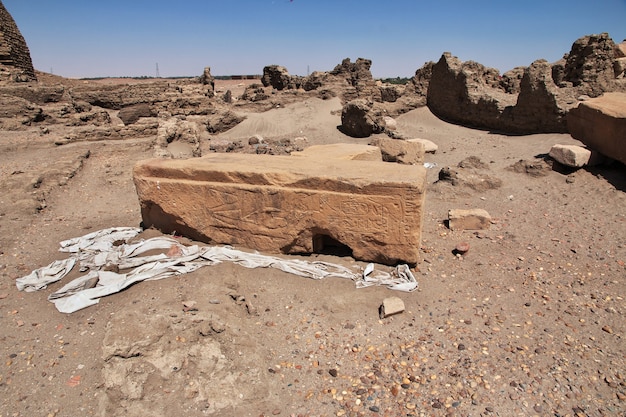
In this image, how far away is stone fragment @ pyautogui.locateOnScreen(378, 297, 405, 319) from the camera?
312cm

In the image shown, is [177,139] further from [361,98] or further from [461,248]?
[361,98]

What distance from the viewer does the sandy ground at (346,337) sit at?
93.8 inches

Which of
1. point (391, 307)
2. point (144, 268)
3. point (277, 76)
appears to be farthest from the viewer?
point (277, 76)

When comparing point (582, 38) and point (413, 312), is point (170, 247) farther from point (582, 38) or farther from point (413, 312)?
point (582, 38)

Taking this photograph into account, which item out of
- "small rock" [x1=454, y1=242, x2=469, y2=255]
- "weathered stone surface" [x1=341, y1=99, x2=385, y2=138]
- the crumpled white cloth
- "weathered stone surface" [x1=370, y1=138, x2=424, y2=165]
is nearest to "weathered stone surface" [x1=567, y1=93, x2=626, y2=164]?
"weathered stone surface" [x1=370, y1=138, x2=424, y2=165]

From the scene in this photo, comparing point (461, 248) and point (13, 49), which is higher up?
point (13, 49)

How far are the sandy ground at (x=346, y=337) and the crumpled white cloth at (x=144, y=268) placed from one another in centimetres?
10

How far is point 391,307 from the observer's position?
10.3ft

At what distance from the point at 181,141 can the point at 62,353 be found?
5.76 meters

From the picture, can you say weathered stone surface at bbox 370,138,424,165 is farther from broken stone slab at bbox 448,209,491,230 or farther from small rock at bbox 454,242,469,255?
small rock at bbox 454,242,469,255

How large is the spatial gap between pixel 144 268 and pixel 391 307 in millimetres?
2297

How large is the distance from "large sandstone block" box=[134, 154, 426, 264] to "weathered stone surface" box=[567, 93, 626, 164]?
3.62 m

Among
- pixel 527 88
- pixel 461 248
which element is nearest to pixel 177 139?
pixel 461 248

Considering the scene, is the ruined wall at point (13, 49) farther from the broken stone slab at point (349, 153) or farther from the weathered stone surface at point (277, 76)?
the broken stone slab at point (349, 153)
